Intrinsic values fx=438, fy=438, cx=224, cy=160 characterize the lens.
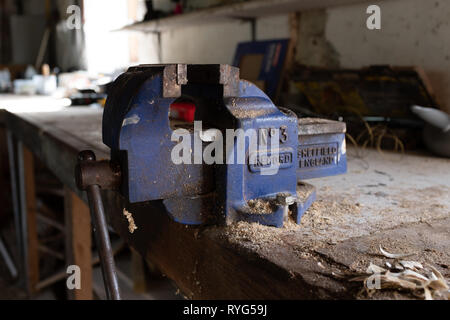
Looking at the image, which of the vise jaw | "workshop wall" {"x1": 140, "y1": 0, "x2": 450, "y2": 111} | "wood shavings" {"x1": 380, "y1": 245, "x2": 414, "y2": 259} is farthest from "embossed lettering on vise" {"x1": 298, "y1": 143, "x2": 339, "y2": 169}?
"workshop wall" {"x1": 140, "y1": 0, "x2": 450, "y2": 111}

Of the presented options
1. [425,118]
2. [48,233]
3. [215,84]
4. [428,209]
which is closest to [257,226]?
[215,84]

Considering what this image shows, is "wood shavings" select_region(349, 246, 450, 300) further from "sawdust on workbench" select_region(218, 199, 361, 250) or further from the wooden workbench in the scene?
"sawdust on workbench" select_region(218, 199, 361, 250)

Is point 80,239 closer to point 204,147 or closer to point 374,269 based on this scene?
point 204,147

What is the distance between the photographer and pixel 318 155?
0.91m

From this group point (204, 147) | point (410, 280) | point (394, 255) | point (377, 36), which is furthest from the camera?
point (377, 36)

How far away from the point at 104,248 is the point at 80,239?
5.15 feet

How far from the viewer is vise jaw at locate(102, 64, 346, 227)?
72cm

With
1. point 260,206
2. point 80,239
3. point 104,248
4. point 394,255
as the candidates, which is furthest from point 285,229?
point 80,239

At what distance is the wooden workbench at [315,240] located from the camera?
24.9 inches

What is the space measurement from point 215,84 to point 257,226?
0.27m

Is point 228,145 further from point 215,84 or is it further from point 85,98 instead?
point 85,98

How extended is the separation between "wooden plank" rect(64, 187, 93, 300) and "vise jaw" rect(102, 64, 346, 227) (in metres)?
1.48

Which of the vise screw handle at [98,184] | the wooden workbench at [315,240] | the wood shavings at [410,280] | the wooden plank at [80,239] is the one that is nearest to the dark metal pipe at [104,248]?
the vise screw handle at [98,184]

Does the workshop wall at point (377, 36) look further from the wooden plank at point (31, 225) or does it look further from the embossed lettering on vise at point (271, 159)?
the wooden plank at point (31, 225)
